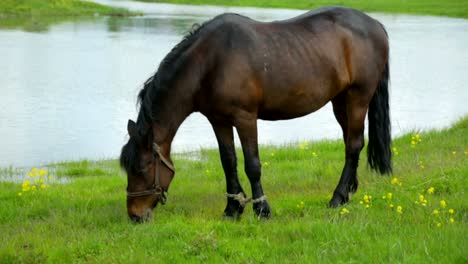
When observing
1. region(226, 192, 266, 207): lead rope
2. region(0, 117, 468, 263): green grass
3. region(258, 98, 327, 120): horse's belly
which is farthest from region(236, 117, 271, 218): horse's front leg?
region(258, 98, 327, 120): horse's belly

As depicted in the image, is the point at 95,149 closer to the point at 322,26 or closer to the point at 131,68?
the point at 322,26

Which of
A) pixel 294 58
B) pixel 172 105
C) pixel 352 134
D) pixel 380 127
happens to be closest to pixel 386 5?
pixel 380 127

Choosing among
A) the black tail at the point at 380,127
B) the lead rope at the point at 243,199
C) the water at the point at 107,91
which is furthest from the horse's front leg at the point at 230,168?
the black tail at the point at 380,127

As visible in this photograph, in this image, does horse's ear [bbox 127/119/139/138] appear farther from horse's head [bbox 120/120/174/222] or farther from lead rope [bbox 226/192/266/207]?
lead rope [bbox 226/192/266/207]

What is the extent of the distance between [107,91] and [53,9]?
102ft

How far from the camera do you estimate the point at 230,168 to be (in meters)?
6.46

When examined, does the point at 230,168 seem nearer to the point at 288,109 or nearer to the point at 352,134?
the point at 288,109

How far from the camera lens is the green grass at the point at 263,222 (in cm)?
495

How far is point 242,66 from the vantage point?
5992 mm

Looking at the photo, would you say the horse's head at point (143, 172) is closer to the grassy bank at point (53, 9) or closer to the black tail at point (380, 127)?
the black tail at point (380, 127)

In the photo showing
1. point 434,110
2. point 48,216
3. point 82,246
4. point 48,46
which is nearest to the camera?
point 82,246

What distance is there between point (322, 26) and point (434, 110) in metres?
11.0

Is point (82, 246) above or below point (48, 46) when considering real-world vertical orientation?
above

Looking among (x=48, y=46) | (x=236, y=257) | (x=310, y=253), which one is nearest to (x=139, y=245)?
(x=236, y=257)
